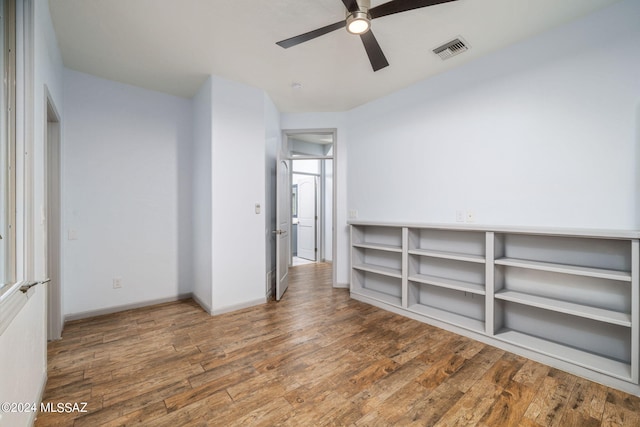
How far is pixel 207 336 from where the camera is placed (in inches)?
102

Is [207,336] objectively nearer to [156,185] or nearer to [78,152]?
[156,185]

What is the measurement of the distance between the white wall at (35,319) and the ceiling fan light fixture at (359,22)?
186cm

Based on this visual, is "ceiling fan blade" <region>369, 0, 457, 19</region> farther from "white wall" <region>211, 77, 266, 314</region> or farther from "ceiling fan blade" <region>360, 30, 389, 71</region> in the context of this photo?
"white wall" <region>211, 77, 266, 314</region>

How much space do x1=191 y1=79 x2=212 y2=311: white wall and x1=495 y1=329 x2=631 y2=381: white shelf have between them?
3.07 meters

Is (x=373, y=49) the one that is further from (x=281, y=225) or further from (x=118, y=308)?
(x=118, y=308)

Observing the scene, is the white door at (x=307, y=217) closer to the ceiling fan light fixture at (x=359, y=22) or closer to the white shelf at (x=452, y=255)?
the white shelf at (x=452, y=255)

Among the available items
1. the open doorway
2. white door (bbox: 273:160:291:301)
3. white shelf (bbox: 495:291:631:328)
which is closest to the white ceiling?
white door (bbox: 273:160:291:301)

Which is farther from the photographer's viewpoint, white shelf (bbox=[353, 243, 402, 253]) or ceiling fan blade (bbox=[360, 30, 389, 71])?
white shelf (bbox=[353, 243, 402, 253])

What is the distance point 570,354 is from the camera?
207 cm

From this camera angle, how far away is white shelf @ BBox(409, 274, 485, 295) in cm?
255

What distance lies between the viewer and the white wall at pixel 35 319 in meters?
1.14

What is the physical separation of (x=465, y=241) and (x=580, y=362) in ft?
4.08

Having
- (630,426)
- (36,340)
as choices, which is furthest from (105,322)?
(630,426)

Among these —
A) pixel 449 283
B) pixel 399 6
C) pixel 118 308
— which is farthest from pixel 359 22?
pixel 118 308
